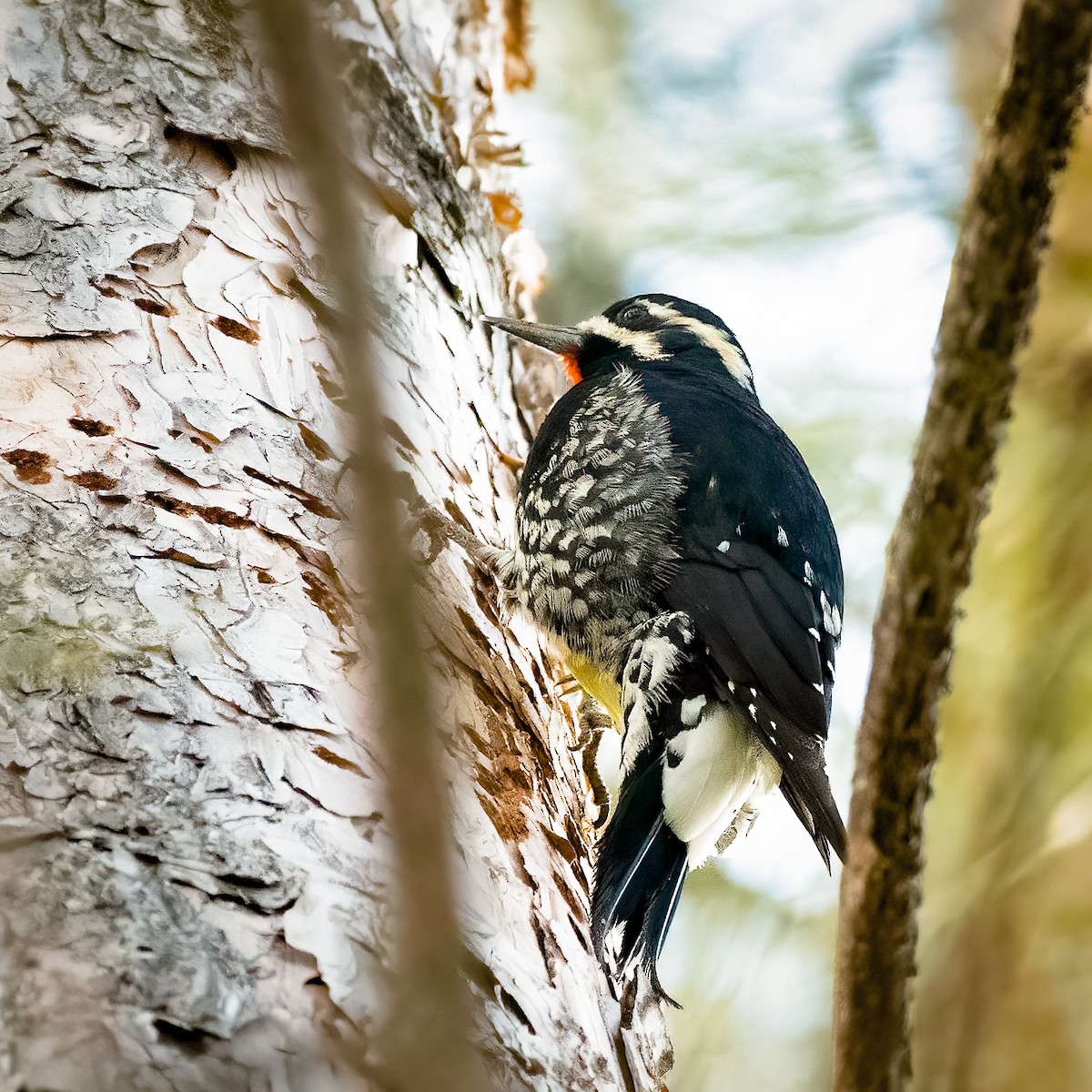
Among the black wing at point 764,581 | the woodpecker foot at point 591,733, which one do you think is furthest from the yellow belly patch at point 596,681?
the black wing at point 764,581

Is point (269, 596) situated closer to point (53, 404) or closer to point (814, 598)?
point (53, 404)

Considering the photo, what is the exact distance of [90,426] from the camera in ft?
6.06

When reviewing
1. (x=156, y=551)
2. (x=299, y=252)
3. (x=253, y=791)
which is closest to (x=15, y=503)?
(x=156, y=551)

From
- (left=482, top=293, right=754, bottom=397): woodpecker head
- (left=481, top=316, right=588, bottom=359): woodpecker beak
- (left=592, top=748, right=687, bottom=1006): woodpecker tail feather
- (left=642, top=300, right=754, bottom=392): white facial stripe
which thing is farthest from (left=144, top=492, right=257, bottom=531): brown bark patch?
(left=642, top=300, right=754, bottom=392): white facial stripe

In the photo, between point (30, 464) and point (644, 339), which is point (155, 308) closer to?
point (30, 464)

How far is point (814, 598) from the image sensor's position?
275cm

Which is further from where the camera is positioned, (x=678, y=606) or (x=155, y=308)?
(x=678, y=606)

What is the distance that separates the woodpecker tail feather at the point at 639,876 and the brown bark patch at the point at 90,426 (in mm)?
1215

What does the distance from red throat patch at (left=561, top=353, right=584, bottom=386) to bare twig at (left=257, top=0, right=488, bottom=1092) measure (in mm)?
2700

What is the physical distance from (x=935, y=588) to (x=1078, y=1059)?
273 centimetres

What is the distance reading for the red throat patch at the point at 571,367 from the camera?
3566 mm

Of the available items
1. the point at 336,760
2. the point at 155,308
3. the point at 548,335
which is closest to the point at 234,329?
the point at 155,308

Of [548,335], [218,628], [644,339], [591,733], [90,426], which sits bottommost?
[218,628]

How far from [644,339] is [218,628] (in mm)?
2156
